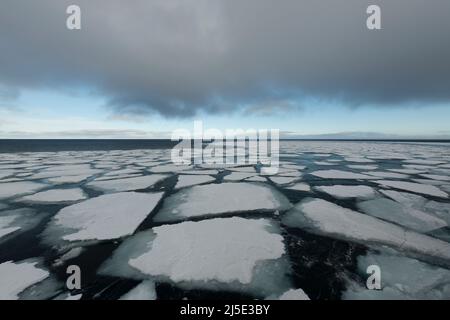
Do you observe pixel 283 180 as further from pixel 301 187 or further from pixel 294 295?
pixel 294 295

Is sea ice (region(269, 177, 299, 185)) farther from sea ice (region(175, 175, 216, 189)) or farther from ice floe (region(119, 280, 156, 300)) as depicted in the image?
ice floe (region(119, 280, 156, 300))

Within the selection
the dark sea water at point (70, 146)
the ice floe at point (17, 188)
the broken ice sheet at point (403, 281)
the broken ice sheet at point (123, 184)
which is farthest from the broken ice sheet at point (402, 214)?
the dark sea water at point (70, 146)

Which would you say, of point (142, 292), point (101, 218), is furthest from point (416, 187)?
point (101, 218)

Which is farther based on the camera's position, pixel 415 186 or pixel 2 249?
pixel 415 186
